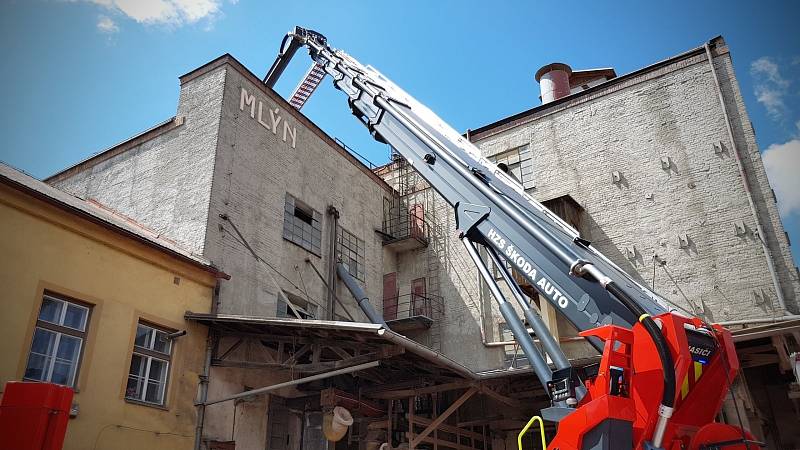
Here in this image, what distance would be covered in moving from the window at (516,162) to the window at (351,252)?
19.8 ft

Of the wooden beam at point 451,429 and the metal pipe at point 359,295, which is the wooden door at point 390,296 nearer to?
the metal pipe at point 359,295

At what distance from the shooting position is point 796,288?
1559cm

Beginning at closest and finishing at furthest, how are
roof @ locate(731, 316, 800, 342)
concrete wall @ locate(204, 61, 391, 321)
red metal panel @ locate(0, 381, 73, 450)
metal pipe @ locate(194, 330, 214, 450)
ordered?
1. red metal panel @ locate(0, 381, 73, 450)
2. metal pipe @ locate(194, 330, 214, 450)
3. roof @ locate(731, 316, 800, 342)
4. concrete wall @ locate(204, 61, 391, 321)

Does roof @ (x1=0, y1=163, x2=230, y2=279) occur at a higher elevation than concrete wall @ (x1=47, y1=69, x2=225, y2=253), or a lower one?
lower

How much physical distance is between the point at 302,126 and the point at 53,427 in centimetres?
1518

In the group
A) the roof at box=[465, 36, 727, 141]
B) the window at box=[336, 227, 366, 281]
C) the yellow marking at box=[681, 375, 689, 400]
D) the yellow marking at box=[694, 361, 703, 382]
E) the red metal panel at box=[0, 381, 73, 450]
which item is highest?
the roof at box=[465, 36, 727, 141]

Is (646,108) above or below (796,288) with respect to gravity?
above

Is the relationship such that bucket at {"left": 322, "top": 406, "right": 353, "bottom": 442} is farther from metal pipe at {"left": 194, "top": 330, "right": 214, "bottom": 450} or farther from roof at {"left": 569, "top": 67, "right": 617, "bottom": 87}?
roof at {"left": 569, "top": 67, "right": 617, "bottom": 87}

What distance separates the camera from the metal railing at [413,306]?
20.9 metres

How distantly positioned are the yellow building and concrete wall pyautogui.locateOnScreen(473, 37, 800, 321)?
1290 centimetres

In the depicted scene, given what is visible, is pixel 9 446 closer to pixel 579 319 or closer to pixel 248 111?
pixel 579 319

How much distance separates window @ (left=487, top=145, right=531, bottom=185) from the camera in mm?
21500

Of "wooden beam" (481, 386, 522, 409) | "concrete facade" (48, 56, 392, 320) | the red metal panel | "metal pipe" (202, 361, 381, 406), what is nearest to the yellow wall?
"metal pipe" (202, 361, 381, 406)

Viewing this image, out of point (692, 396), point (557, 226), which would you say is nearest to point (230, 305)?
point (557, 226)
